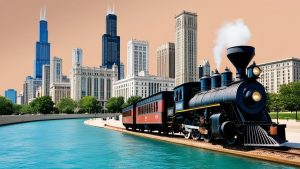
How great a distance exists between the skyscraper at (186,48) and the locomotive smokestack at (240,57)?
170212 millimetres

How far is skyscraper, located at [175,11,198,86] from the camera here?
19175 centimetres

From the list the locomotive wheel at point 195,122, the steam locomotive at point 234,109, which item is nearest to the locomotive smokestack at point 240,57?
the steam locomotive at point 234,109

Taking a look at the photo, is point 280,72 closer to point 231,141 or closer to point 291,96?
point 291,96

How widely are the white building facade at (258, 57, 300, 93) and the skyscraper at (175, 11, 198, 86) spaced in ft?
118

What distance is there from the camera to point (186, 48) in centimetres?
19162

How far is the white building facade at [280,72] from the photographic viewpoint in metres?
183

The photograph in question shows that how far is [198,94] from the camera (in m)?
26.5

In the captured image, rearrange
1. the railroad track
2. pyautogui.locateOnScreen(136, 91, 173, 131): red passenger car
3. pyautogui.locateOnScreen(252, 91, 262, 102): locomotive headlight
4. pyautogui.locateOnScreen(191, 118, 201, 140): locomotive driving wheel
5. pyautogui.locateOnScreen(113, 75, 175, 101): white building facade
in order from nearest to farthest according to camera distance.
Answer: the railroad track → pyautogui.locateOnScreen(252, 91, 262, 102): locomotive headlight → pyautogui.locateOnScreen(191, 118, 201, 140): locomotive driving wheel → pyautogui.locateOnScreen(136, 91, 173, 131): red passenger car → pyautogui.locateOnScreen(113, 75, 175, 101): white building facade

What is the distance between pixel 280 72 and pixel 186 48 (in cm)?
5084

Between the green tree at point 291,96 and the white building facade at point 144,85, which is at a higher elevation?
the white building facade at point 144,85

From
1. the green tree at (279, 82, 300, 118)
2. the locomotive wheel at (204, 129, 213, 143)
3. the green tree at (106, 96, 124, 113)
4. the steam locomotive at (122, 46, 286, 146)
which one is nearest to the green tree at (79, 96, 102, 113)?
the green tree at (106, 96, 124, 113)

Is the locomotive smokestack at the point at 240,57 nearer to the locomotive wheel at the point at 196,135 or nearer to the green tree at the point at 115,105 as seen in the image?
the locomotive wheel at the point at 196,135

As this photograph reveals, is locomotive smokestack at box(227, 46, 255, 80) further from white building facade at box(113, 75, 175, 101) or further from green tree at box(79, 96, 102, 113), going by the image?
white building facade at box(113, 75, 175, 101)

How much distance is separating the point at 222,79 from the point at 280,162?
24.9 ft
